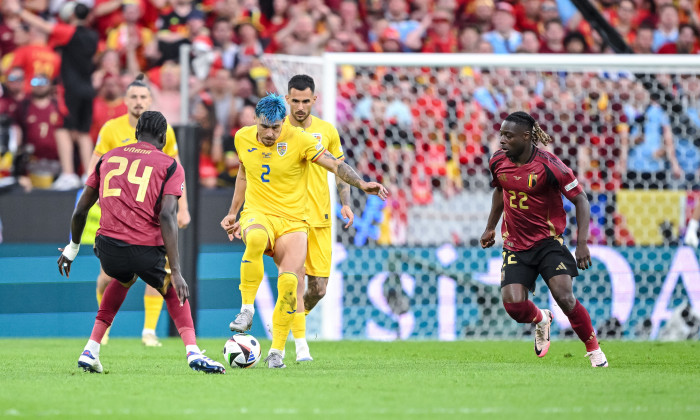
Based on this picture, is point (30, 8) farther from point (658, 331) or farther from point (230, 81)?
point (658, 331)

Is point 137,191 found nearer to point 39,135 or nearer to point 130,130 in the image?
point 130,130

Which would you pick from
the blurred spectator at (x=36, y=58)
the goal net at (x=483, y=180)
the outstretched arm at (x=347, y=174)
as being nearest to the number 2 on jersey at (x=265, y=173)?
the outstretched arm at (x=347, y=174)

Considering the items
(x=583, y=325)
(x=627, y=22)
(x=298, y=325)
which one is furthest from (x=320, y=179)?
(x=627, y=22)

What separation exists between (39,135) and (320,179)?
19.3 feet

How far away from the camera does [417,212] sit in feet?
42.5

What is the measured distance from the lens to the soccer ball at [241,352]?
7.84 metres

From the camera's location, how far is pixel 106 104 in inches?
547

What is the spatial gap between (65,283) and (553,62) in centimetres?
632

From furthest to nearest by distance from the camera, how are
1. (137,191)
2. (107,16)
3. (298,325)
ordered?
(107,16) → (298,325) → (137,191)

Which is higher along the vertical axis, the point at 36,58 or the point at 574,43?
the point at 574,43

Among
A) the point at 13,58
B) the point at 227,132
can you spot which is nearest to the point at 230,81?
the point at 227,132

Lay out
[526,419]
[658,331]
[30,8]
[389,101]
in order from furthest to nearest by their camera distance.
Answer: [30,8], [389,101], [658,331], [526,419]

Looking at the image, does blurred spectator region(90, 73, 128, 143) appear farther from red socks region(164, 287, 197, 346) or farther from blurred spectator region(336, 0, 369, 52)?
red socks region(164, 287, 197, 346)

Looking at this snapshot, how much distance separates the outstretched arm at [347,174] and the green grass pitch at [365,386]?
4.33 ft
